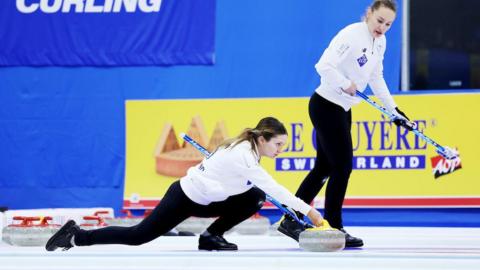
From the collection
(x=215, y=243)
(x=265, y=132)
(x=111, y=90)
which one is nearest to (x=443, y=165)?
(x=111, y=90)

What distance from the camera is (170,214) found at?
399 cm

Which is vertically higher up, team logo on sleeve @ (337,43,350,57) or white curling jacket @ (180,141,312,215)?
team logo on sleeve @ (337,43,350,57)

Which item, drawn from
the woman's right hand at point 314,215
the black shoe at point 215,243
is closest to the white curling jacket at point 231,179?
the woman's right hand at point 314,215

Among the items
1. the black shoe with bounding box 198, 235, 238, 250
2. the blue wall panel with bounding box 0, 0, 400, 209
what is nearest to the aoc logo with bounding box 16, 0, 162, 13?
the blue wall panel with bounding box 0, 0, 400, 209

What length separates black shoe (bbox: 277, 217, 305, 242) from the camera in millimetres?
4406

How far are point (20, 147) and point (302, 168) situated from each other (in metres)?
2.48

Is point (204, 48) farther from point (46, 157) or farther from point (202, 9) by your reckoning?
point (46, 157)

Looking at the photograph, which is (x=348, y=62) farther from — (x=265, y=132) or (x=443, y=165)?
(x=443, y=165)

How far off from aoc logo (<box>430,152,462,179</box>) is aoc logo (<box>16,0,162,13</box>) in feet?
8.68

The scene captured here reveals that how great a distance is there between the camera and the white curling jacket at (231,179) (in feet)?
12.7

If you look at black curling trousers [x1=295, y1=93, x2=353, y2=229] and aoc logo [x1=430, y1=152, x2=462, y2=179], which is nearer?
black curling trousers [x1=295, y1=93, x2=353, y2=229]

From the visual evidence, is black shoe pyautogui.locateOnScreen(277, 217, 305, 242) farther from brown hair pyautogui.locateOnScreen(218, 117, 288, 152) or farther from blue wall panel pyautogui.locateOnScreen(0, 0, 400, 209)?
blue wall panel pyautogui.locateOnScreen(0, 0, 400, 209)

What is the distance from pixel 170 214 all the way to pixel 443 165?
381 centimetres

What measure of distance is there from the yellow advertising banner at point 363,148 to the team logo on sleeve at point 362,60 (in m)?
2.93
